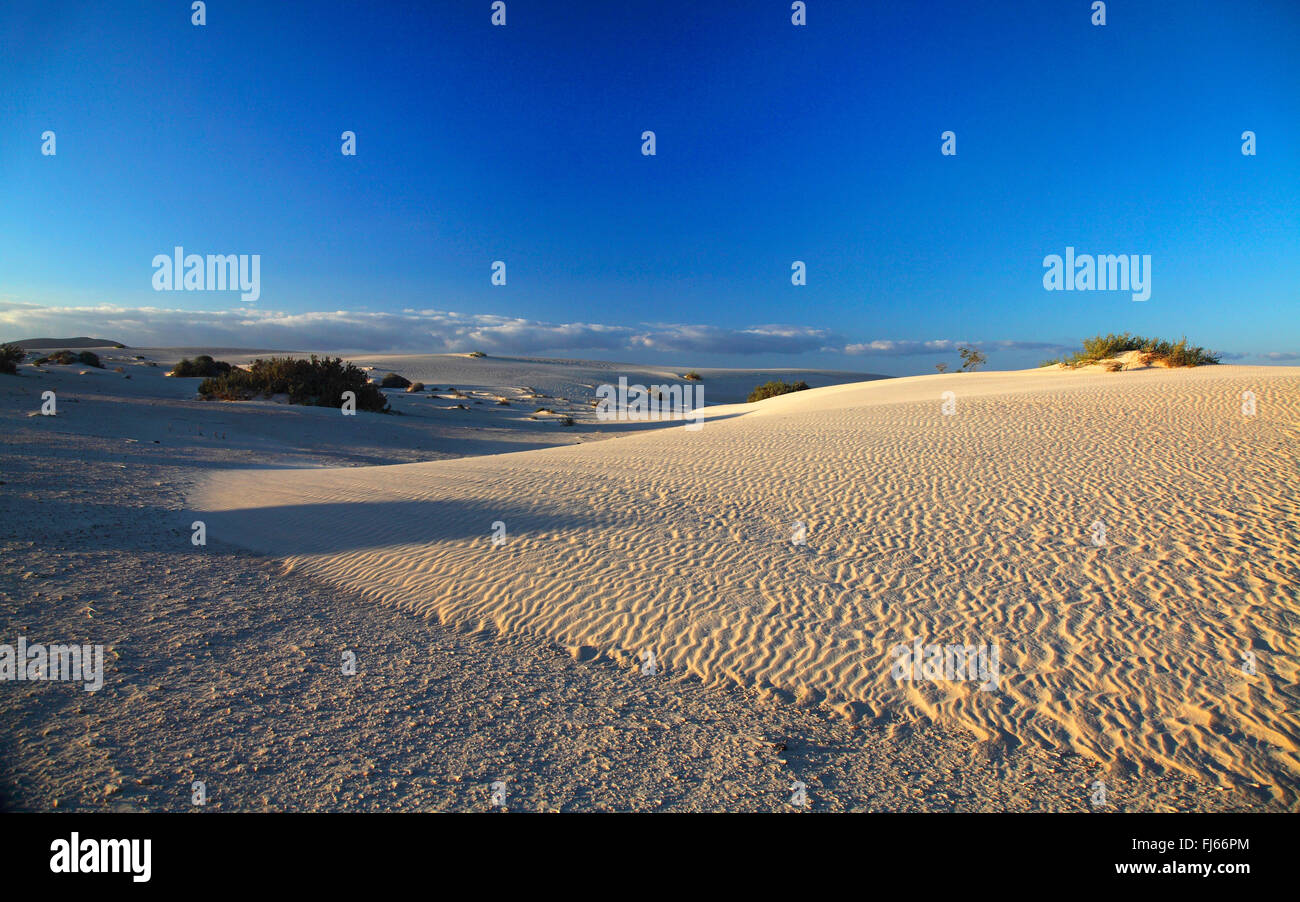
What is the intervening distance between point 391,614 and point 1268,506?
9.08 meters

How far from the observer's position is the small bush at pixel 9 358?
18938 millimetres

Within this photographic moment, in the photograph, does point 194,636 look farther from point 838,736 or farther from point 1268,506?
point 1268,506

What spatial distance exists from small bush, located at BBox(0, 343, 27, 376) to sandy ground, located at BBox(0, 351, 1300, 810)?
12759 millimetres

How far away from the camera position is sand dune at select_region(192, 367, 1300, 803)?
4.23 metres

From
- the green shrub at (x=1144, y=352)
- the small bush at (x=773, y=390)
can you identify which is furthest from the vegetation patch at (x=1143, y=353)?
the small bush at (x=773, y=390)

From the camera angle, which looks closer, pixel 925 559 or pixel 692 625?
→ pixel 692 625

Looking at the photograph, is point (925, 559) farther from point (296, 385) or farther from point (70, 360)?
point (70, 360)

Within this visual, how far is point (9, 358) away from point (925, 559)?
27.2 m

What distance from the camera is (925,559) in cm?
609

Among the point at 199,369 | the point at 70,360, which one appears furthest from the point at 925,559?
the point at 70,360

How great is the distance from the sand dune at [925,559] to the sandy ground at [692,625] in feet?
0.11

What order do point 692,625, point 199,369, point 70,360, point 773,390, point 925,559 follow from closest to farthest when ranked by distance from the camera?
point 692,625 → point 925,559 → point 70,360 → point 199,369 → point 773,390

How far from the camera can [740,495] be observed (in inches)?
329
